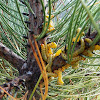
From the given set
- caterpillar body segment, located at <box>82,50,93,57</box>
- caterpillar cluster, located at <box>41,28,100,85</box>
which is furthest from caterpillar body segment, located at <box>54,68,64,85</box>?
caterpillar body segment, located at <box>82,50,93,57</box>

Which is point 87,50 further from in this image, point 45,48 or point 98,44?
point 45,48

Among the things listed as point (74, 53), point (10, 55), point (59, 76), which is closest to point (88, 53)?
point (74, 53)

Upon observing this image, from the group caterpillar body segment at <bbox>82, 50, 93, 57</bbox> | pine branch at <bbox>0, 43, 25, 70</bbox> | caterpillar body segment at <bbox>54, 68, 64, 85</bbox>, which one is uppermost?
pine branch at <bbox>0, 43, 25, 70</bbox>

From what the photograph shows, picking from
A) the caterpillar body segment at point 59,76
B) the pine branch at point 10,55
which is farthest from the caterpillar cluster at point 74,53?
the pine branch at point 10,55

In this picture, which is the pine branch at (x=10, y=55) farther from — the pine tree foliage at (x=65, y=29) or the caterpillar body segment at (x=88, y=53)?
the caterpillar body segment at (x=88, y=53)

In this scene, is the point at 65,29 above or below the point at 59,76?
above

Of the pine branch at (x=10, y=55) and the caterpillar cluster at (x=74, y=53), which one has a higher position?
the pine branch at (x=10, y=55)

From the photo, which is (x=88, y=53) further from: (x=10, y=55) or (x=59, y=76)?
(x=10, y=55)

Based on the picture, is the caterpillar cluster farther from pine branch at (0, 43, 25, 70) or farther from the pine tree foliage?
pine branch at (0, 43, 25, 70)

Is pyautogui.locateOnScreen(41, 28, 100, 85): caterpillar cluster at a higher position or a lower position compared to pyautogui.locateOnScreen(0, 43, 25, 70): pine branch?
lower

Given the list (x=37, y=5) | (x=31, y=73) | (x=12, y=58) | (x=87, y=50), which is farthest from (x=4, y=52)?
(x=87, y=50)

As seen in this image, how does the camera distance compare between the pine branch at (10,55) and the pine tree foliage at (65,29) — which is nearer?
the pine tree foliage at (65,29)
